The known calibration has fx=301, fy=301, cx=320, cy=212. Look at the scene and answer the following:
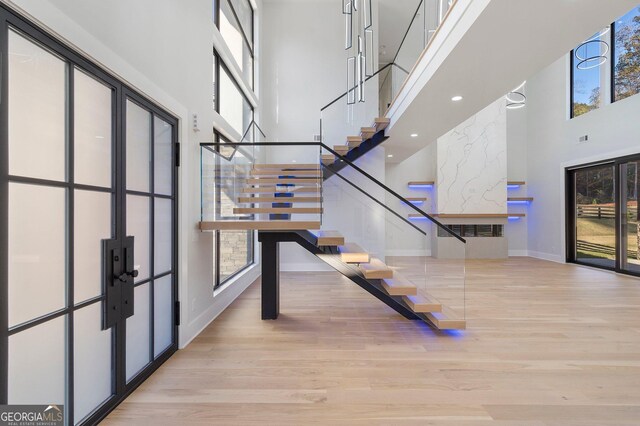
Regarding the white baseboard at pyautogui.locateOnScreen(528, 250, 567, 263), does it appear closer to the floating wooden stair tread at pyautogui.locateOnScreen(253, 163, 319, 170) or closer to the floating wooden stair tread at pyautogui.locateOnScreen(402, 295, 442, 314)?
the floating wooden stair tread at pyautogui.locateOnScreen(402, 295, 442, 314)

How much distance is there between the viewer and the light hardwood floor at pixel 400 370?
2.24m

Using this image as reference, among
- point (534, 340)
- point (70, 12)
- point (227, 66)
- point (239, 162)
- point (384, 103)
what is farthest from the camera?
point (384, 103)

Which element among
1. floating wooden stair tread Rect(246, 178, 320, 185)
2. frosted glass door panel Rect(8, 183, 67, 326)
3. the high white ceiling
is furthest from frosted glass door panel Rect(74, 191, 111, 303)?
the high white ceiling

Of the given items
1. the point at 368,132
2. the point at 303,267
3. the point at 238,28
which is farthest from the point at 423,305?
the point at 238,28

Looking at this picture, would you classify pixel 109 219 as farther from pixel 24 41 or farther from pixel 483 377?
pixel 483 377

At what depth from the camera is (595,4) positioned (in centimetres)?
264

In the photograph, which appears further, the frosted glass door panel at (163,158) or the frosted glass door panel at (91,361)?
the frosted glass door panel at (163,158)

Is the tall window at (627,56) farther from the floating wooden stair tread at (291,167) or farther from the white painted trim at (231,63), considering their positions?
the white painted trim at (231,63)

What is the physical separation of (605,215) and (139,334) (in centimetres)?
996

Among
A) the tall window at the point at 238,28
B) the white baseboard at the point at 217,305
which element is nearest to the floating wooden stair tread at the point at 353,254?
the white baseboard at the point at 217,305

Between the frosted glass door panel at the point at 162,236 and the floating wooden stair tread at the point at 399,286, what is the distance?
2626 millimetres

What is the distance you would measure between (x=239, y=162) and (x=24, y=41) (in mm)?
3371

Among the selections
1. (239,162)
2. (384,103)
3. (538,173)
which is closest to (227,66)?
(239,162)

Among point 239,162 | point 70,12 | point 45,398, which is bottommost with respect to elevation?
point 45,398
